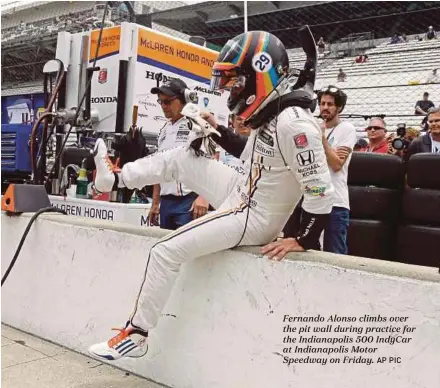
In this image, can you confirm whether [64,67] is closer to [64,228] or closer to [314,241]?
[64,228]

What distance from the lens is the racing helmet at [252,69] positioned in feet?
7.23

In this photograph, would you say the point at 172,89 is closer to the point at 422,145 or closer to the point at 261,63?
the point at 261,63

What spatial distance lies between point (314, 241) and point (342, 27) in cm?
2203

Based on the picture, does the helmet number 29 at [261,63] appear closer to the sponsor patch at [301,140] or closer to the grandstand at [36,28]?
the sponsor patch at [301,140]

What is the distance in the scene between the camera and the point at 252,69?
2.20m

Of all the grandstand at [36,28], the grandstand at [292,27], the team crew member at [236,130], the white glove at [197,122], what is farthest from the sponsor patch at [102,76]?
the grandstand at [36,28]

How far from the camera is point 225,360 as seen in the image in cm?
225

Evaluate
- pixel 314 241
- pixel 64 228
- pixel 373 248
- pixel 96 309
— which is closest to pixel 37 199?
pixel 64 228

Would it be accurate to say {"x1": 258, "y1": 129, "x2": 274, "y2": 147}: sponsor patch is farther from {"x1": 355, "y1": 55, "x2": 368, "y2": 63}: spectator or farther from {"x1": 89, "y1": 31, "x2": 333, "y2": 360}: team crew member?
{"x1": 355, "y1": 55, "x2": 368, "y2": 63}: spectator

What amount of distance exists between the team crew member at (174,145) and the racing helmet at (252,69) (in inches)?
48.8


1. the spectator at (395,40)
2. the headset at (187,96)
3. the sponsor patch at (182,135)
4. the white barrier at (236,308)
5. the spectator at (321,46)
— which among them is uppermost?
the spectator at (395,40)

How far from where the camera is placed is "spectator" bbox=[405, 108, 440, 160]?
3998 millimetres

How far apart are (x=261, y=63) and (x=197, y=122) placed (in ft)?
1.57

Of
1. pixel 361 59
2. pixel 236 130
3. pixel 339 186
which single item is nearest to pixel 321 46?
pixel 361 59
